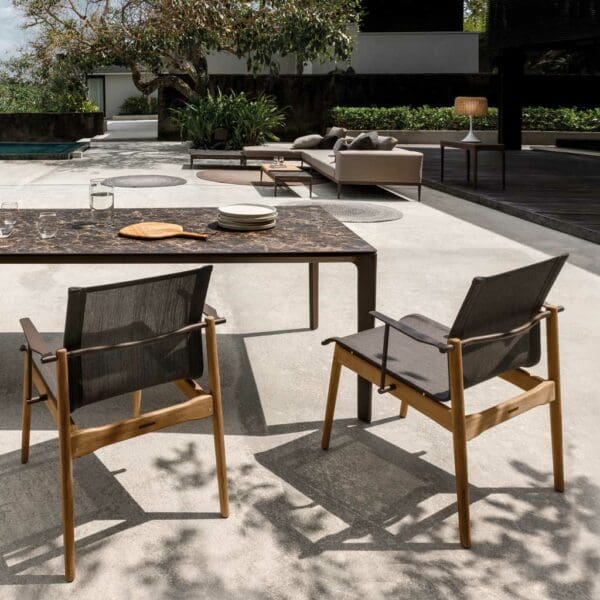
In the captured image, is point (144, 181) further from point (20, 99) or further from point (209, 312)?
point (20, 99)

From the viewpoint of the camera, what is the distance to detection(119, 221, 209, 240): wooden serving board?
3.07 metres

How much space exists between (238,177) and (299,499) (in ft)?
33.6

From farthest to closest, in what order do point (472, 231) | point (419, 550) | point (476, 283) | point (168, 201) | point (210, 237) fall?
point (168, 201) < point (472, 231) < point (210, 237) < point (419, 550) < point (476, 283)

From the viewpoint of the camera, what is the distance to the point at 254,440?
293 cm

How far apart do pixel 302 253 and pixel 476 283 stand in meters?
0.98

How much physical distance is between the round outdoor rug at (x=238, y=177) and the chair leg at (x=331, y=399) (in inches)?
348

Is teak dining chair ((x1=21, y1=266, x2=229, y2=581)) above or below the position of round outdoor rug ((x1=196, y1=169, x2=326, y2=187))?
below

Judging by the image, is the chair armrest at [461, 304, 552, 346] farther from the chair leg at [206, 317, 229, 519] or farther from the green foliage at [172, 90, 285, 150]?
the green foliage at [172, 90, 285, 150]

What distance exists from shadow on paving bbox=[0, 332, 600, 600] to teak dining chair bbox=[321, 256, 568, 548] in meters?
0.15

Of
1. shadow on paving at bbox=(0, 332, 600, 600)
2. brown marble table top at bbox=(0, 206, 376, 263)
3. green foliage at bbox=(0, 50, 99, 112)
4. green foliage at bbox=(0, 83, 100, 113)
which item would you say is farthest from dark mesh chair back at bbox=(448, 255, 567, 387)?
green foliage at bbox=(0, 83, 100, 113)

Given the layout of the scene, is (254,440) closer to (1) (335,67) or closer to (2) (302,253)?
(2) (302,253)

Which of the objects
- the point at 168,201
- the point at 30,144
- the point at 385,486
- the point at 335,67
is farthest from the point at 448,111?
the point at 385,486

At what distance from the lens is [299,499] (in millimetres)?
2475

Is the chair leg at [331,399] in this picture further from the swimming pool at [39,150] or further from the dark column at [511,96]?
the dark column at [511,96]
